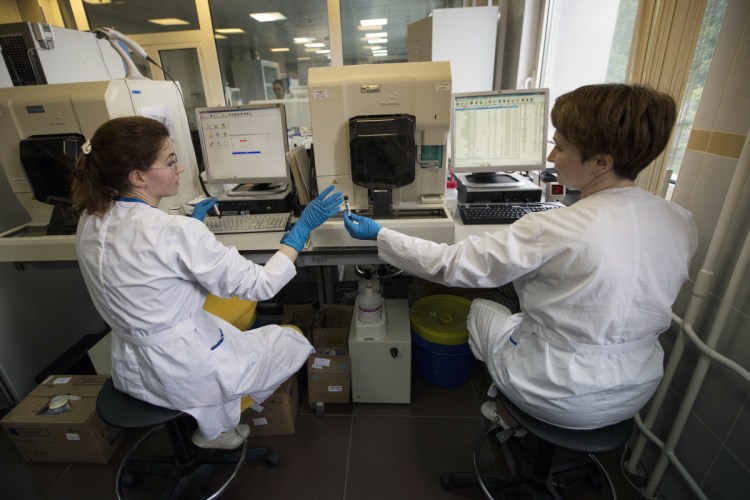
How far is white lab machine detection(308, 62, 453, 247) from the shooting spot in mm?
1394

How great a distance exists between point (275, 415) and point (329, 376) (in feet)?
0.89

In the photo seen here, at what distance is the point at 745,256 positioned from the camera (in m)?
0.93

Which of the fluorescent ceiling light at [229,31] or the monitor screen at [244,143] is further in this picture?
the fluorescent ceiling light at [229,31]

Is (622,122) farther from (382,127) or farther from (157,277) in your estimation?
(157,277)

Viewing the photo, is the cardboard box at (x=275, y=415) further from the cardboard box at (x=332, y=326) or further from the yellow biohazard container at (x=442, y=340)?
the yellow biohazard container at (x=442, y=340)

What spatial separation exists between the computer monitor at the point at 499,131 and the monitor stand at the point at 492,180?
0.22 ft

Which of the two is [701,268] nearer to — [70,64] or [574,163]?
[574,163]

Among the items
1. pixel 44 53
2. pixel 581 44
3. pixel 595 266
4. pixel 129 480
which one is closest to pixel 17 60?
pixel 44 53

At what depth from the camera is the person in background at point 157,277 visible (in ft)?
3.10

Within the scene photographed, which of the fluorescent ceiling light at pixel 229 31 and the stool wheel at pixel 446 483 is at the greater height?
the fluorescent ceiling light at pixel 229 31

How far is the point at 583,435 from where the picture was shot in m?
0.95

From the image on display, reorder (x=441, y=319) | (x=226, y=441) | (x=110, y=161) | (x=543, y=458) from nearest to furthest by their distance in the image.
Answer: (x=110, y=161) < (x=543, y=458) < (x=226, y=441) < (x=441, y=319)

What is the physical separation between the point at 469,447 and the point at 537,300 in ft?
2.96

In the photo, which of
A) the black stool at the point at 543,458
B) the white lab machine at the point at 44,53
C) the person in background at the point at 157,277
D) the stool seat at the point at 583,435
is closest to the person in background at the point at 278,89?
the white lab machine at the point at 44,53
